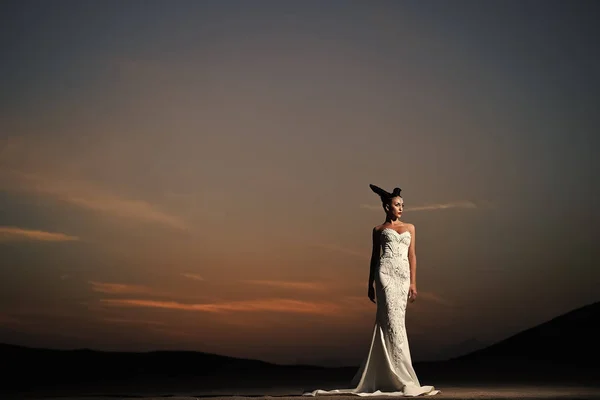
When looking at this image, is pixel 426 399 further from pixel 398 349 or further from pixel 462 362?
pixel 462 362

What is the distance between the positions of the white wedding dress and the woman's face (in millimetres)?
298

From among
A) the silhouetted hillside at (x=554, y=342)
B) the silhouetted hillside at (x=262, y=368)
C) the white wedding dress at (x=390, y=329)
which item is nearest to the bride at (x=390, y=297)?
the white wedding dress at (x=390, y=329)

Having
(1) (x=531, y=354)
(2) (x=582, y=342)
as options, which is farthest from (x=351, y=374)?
(2) (x=582, y=342)

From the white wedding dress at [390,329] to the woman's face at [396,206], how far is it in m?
0.30

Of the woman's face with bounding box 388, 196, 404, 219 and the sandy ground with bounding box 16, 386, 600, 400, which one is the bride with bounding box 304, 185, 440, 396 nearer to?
the woman's face with bounding box 388, 196, 404, 219

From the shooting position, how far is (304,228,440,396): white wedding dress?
49.8 ft

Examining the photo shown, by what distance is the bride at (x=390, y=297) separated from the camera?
1522cm

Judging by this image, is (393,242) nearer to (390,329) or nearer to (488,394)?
(390,329)

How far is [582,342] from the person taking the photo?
24781mm

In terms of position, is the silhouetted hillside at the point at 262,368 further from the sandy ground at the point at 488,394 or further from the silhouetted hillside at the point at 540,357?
the sandy ground at the point at 488,394

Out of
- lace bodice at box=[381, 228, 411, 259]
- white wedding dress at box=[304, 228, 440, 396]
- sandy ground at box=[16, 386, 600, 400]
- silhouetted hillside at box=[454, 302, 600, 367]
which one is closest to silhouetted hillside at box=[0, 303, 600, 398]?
silhouetted hillside at box=[454, 302, 600, 367]

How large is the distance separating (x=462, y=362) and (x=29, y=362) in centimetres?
1207

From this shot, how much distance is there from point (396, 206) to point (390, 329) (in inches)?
86.5

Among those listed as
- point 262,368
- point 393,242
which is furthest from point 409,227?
point 262,368
